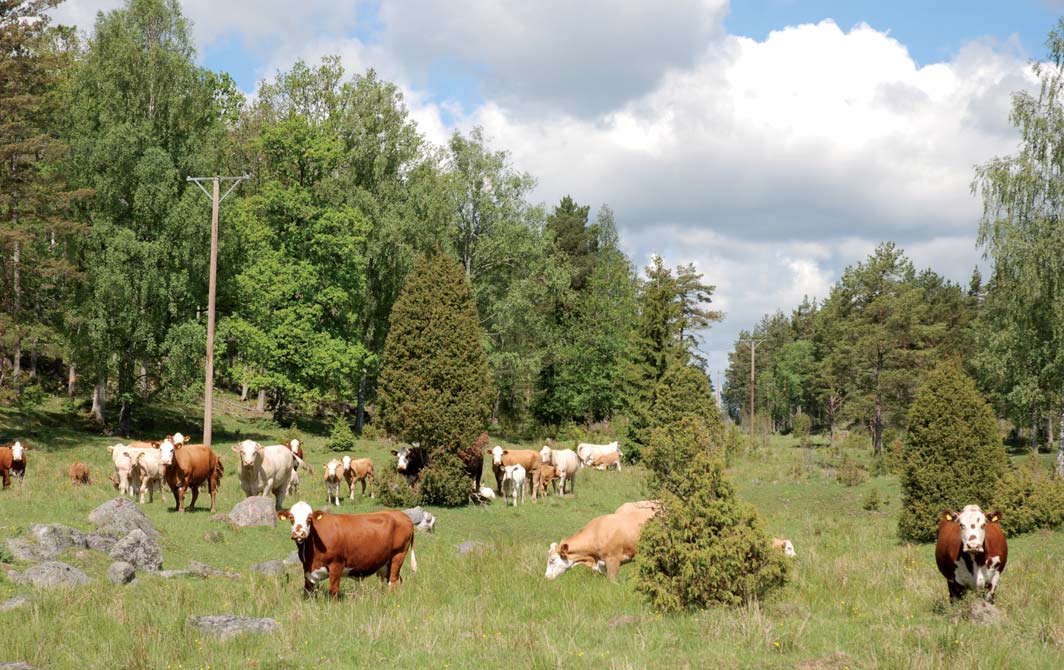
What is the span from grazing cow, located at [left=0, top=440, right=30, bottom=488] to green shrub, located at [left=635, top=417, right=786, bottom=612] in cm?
2166

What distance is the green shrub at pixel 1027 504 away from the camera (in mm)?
21781

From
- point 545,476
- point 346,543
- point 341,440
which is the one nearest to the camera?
point 346,543

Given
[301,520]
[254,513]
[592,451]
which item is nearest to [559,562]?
[301,520]

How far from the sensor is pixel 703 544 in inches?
468

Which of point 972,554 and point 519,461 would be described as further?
point 519,461

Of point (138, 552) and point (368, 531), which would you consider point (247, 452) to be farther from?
point (368, 531)

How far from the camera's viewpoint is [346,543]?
12945 mm

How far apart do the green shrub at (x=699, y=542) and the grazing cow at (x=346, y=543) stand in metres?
4.08

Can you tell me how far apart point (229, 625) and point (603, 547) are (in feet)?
23.3

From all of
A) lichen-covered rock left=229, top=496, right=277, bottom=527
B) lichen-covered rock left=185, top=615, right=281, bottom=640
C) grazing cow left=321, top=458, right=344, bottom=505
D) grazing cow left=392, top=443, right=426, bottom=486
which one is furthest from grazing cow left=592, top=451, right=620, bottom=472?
lichen-covered rock left=185, top=615, right=281, bottom=640

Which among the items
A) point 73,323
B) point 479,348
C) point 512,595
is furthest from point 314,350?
point 512,595

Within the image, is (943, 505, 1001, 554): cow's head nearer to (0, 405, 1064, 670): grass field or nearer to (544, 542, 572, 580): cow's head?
(0, 405, 1064, 670): grass field

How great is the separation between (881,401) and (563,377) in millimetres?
22517

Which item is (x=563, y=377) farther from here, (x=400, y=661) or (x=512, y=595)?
(x=400, y=661)
